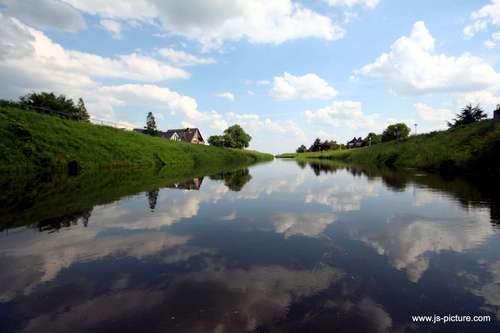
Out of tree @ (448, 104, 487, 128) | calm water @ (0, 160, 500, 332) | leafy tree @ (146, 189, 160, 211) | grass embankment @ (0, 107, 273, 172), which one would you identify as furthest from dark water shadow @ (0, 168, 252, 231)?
tree @ (448, 104, 487, 128)

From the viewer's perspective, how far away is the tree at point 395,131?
122300 mm

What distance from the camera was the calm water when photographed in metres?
4.94

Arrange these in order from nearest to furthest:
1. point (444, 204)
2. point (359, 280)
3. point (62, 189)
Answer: point (359, 280) < point (444, 204) < point (62, 189)

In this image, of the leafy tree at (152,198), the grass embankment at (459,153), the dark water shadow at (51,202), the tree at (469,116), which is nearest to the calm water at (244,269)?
the dark water shadow at (51,202)

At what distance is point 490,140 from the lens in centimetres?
3516

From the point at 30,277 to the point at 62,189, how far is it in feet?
50.1

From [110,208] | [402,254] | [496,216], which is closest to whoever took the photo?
[402,254]

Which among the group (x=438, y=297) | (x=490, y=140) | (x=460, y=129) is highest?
(x=460, y=129)

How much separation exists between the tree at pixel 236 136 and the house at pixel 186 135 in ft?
49.2

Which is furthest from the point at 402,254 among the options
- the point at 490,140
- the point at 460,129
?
the point at 460,129

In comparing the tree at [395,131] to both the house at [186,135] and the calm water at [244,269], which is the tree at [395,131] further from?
the calm water at [244,269]

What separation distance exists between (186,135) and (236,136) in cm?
2982

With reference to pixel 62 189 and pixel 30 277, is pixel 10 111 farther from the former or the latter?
pixel 30 277

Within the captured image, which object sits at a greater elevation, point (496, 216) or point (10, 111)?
point (10, 111)
